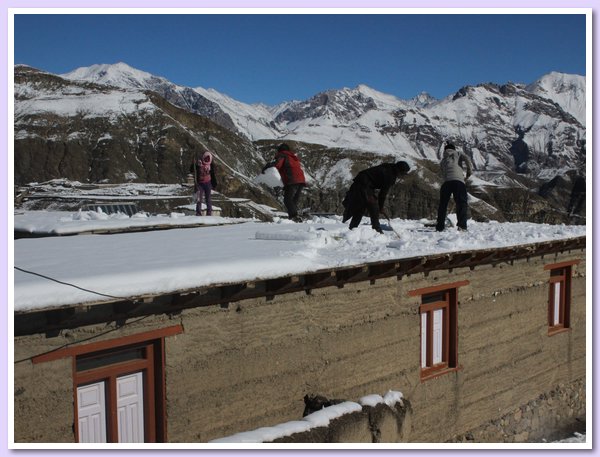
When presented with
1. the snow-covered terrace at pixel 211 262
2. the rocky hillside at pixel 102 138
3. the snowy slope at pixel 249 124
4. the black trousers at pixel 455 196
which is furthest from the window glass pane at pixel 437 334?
the snowy slope at pixel 249 124

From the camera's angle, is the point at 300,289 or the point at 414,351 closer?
the point at 300,289

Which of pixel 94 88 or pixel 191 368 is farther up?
pixel 94 88

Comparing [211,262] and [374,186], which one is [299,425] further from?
[374,186]

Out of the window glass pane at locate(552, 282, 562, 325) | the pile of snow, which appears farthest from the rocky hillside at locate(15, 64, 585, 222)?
the pile of snow

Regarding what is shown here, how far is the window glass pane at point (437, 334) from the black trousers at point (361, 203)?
1.50 m

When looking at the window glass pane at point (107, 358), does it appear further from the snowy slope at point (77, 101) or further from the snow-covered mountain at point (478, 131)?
the snow-covered mountain at point (478, 131)

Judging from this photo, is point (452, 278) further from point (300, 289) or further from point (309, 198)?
point (309, 198)

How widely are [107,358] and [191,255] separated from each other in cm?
168

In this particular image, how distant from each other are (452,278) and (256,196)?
1773 inches

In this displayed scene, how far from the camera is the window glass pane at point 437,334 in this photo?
9281 millimetres

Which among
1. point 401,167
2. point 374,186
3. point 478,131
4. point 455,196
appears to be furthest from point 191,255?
point 478,131

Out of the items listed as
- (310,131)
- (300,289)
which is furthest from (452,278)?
(310,131)

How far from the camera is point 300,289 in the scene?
24.3 ft

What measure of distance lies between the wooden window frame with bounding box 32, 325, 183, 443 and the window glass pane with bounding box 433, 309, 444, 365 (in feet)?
14.0
